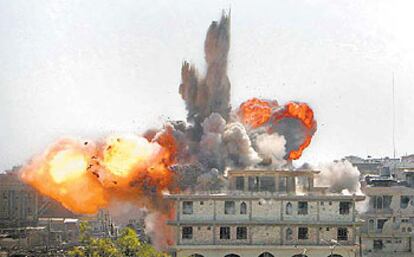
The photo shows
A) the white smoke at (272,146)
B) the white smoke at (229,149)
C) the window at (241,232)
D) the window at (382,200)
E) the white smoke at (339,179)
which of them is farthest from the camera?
the white smoke at (272,146)

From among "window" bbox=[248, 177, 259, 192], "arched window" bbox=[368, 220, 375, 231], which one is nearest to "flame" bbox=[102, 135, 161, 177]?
"window" bbox=[248, 177, 259, 192]

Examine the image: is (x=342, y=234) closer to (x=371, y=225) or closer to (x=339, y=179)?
(x=371, y=225)

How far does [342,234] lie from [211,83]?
33747 millimetres

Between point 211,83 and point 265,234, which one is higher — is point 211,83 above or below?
above

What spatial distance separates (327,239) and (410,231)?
1783 cm

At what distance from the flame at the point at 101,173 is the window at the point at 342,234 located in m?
21.5

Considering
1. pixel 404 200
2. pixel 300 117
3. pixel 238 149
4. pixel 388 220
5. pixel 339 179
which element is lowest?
pixel 388 220

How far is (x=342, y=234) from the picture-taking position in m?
83.2

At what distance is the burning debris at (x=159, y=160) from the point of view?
305 feet

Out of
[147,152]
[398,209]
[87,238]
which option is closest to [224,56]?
[147,152]

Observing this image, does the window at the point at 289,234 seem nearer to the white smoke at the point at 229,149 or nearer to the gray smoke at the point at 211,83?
the white smoke at the point at 229,149

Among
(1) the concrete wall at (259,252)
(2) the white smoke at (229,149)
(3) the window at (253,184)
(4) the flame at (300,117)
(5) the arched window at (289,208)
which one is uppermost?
(4) the flame at (300,117)

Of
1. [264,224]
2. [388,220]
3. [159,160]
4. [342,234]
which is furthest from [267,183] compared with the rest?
[388,220]

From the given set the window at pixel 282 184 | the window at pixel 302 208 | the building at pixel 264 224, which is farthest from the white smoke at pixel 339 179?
the window at pixel 302 208
